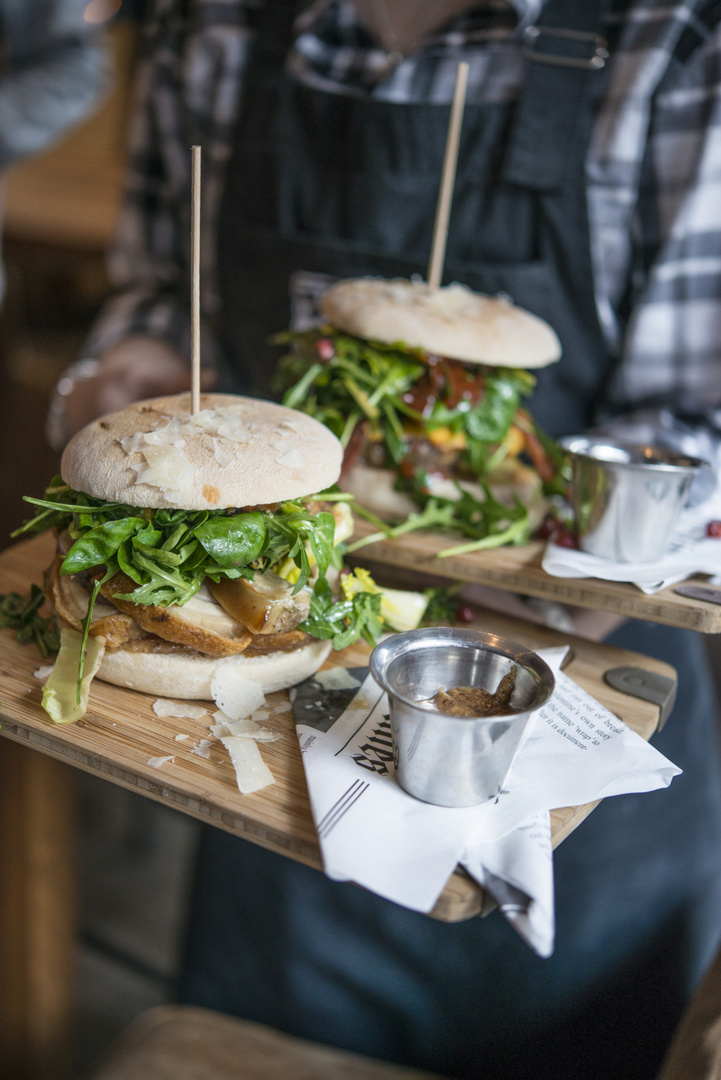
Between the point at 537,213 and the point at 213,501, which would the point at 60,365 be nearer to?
the point at 537,213

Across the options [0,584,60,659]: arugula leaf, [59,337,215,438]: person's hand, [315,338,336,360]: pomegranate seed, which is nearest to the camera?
[0,584,60,659]: arugula leaf

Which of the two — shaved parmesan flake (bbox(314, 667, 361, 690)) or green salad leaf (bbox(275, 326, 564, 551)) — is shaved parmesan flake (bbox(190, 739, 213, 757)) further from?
green salad leaf (bbox(275, 326, 564, 551))

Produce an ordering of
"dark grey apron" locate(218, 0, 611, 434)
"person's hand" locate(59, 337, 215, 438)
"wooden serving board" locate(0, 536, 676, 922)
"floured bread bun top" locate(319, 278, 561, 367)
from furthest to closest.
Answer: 1. "person's hand" locate(59, 337, 215, 438)
2. "dark grey apron" locate(218, 0, 611, 434)
3. "floured bread bun top" locate(319, 278, 561, 367)
4. "wooden serving board" locate(0, 536, 676, 922)

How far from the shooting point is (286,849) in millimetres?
1113

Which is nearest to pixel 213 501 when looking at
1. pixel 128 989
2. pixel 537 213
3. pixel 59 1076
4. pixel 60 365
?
pixel 537 213

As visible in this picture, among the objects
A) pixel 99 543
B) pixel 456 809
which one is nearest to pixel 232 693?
pixel 99 543

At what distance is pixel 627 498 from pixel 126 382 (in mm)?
1484

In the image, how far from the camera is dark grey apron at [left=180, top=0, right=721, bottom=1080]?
Result: 212cm

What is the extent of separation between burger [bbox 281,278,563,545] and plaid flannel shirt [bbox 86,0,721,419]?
348mm

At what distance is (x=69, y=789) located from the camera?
2.23 m

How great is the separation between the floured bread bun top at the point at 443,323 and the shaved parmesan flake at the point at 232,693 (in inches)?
35.6

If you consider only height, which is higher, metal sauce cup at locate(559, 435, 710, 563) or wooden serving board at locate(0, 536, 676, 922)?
metal sauce cup at locate(559, 435, 710, 563)

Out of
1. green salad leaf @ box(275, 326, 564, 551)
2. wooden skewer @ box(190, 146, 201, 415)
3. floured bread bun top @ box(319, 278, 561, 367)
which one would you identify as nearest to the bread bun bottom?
wooden skewer @ box(190, 146, 201, 415)

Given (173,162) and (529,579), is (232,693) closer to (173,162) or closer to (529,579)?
(529,579)
